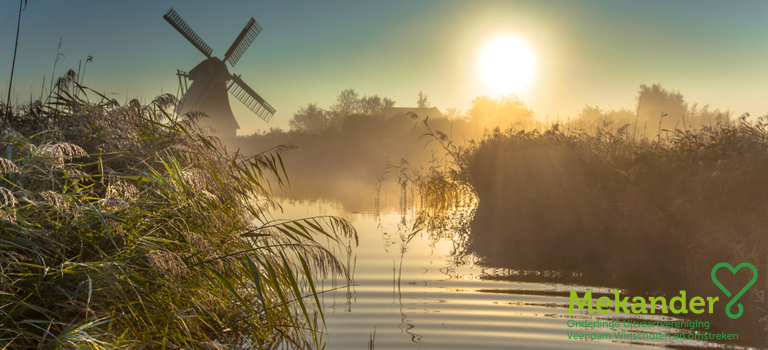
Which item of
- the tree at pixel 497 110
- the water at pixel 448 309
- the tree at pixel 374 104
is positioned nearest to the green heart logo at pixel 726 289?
the water at pixel 448 309

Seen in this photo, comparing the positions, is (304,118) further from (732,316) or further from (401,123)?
(732,316)

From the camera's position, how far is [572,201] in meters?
9.18

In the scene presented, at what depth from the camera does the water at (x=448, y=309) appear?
180 inches

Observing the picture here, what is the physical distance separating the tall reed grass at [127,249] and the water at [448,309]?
2.02 ft

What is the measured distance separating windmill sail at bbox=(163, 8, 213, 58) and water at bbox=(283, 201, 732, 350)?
96.4 ft

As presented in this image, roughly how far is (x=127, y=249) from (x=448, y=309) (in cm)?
355

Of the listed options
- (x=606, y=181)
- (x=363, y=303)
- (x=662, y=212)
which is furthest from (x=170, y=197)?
(x=606, y=181)

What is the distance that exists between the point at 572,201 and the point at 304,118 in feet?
267

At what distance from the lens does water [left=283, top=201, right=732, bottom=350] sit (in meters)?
4.57

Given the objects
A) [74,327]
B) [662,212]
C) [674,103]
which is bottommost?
[74,327]

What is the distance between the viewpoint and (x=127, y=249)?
10.2 feet

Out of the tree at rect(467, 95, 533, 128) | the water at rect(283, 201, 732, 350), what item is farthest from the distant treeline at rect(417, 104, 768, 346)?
the tree at rect(467, 95, 533, 128)

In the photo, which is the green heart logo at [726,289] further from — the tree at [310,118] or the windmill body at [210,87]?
the tree at [310,118]

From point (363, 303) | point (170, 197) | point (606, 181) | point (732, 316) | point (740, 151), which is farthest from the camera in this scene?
point (606, 181)
